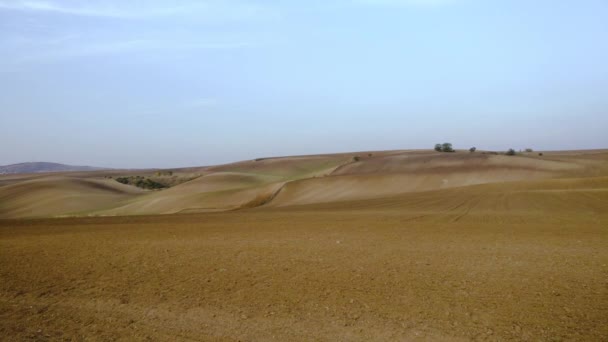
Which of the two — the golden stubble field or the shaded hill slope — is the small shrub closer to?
the shaded hill slope

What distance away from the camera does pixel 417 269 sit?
11.6 metres

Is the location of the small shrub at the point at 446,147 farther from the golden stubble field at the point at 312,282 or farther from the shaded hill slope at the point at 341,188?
the golden stubble field at the point at 312,282

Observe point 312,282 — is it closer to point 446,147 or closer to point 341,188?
point 341,188

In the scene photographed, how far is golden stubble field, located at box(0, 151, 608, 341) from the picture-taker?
8.02 m

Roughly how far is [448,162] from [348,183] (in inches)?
659

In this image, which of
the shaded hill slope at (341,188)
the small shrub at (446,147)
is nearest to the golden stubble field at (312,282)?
the shaded hill slope at (341,188)

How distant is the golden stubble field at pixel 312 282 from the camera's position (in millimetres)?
8023

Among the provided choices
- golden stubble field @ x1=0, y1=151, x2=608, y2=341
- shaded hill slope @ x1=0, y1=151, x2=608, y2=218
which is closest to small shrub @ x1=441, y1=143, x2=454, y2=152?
shaded hill slope @ x1=0, y1=151, x2=608, y2=218

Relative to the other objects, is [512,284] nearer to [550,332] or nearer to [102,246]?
[550,332]

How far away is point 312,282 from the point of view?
1074cm

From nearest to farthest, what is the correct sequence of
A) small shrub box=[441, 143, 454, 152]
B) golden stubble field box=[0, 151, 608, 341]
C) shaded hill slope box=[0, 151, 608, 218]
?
golden stubble field box=[0, 151, 608, 341]
shaded hill slope box=[0, 151, 608, 218]
small shrub box=[441, 143, 454, 152]

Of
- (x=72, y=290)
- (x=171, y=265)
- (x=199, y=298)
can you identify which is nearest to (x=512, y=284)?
(x=199, y=298)

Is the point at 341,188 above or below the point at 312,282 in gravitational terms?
above

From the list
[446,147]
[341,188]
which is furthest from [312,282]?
[446,147]
